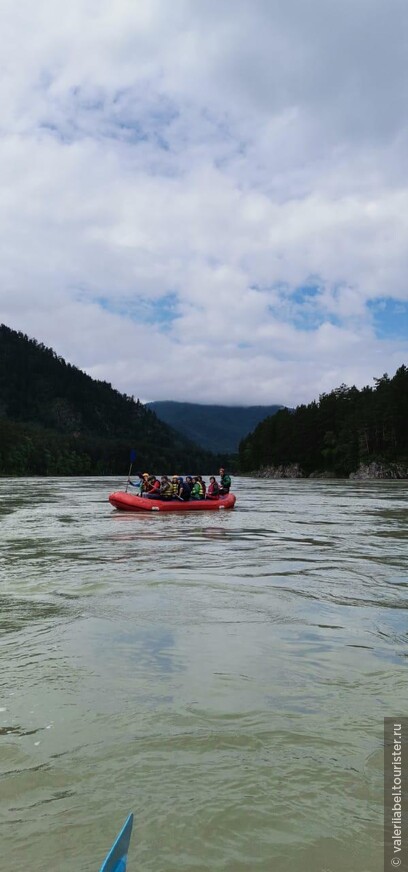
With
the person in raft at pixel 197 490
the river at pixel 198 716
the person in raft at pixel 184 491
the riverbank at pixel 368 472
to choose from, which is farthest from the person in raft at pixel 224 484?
the riverbank at pixel 368 472

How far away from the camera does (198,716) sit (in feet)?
16.3

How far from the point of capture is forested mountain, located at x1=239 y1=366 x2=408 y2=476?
94613 mm

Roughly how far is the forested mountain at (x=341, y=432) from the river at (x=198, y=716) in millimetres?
87606

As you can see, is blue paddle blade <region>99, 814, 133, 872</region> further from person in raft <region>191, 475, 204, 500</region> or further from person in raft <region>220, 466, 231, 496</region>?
person in raft <region>220, 466, 231, 496</region>

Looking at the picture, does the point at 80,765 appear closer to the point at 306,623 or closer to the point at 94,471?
the point at 306,623

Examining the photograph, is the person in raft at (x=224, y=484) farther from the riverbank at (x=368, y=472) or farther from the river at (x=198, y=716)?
the riverbank at (x=368, y=472)

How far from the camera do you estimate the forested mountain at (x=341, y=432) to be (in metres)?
94.6

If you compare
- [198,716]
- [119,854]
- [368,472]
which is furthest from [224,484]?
[368,472]

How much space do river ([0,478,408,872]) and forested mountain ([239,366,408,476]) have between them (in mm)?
87606

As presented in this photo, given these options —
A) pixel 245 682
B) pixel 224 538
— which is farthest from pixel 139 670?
pixel 224 538

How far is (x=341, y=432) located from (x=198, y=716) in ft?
355

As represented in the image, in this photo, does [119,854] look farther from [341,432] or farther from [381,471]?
[341,432]

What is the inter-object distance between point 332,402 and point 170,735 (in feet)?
411

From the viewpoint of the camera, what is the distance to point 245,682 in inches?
227
